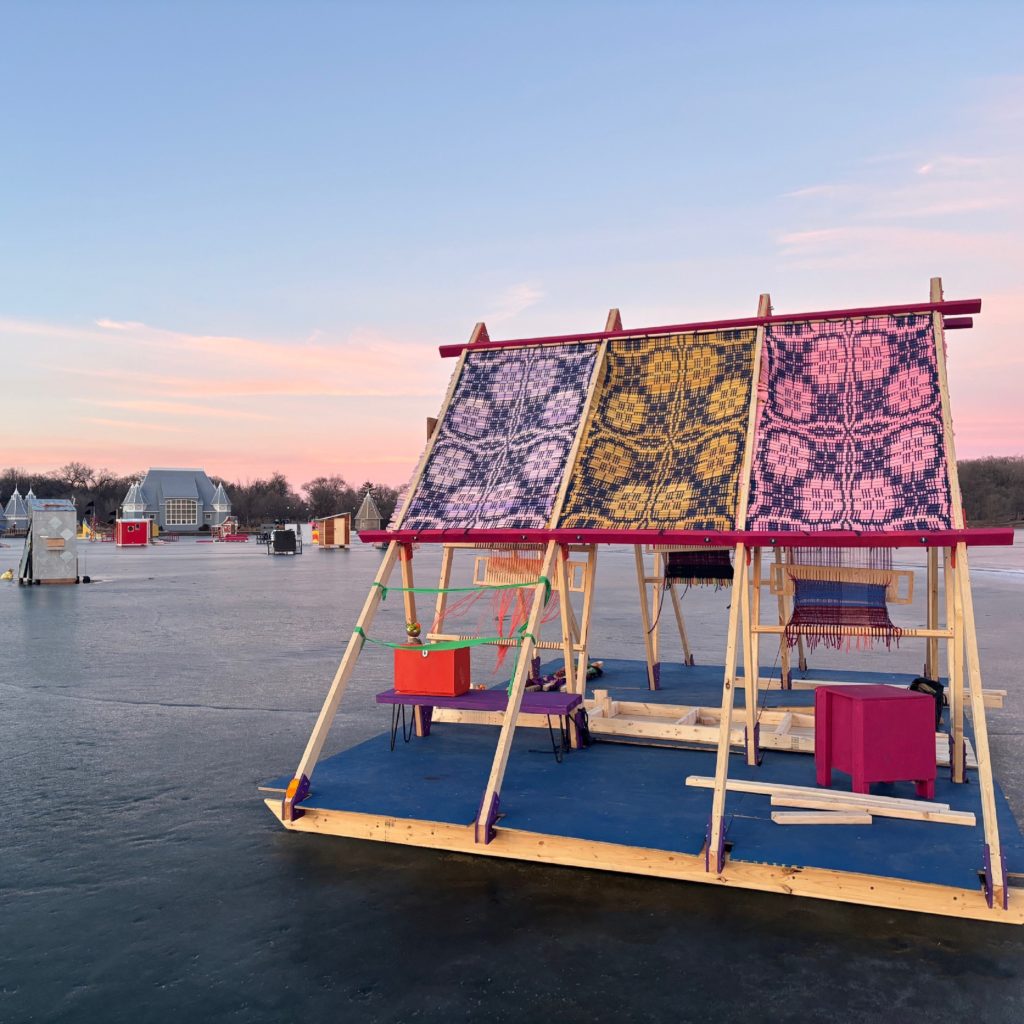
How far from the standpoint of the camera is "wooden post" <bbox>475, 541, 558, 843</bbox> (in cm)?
625

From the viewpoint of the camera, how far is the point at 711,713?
9.38 m

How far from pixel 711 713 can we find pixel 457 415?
3912 millimetres

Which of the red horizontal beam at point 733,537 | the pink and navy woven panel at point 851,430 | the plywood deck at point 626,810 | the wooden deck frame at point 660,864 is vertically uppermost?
the pink and navy woven panel at point 851,430

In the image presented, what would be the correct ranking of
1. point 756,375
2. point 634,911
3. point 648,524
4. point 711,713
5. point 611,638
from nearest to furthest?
1. point 634,911
2. point 648,524
3. point 756,375
4. point 711,713
5. point 611,638

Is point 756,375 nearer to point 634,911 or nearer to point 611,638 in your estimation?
point 634,911

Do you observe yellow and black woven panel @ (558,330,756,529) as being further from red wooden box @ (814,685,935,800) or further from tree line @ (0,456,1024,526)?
tree line @ (0,456,1024,526)

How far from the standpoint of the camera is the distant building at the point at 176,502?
12386cm

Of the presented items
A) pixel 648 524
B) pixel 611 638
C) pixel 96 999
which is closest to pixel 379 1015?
pixel 96 999

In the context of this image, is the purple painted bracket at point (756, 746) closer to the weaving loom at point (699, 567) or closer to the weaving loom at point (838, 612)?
the weaving loom at point (838, 612)

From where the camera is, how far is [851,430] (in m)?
7.36

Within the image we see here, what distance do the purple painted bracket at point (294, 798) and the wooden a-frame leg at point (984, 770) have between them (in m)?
4.51

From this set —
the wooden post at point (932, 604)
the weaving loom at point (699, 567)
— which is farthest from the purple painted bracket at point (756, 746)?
the weaving loom at point (699, 567)

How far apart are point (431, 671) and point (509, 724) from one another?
5.41 feet

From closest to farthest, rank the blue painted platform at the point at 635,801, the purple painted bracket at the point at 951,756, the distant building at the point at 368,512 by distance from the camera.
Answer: the blue painted platform at the point at 635,801, the purple painted bracket at the point at 951,756, the distant building at the point at 368,512
